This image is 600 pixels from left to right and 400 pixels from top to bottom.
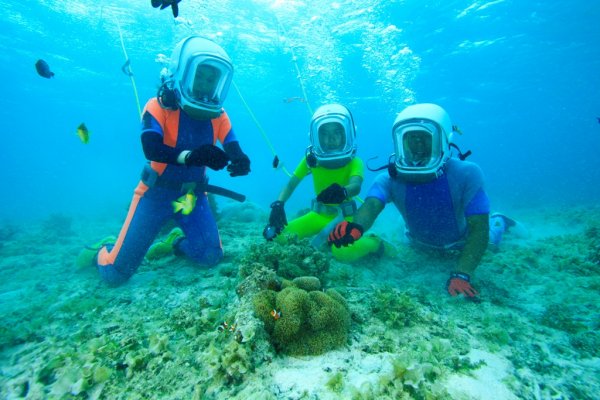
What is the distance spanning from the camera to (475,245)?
3.89 meters

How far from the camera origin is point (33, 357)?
2.78 m

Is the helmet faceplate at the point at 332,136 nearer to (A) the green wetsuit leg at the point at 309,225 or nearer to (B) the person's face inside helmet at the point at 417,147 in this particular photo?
(A) the green wetsuit leg at the point at 309,225

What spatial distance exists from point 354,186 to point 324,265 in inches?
78.8

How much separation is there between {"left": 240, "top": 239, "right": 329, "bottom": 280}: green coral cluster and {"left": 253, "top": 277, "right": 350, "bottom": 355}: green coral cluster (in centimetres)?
109

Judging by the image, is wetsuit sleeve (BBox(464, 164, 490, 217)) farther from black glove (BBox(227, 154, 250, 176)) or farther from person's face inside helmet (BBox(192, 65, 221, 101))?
person's face inside helmet (BBox(192, 65, 221, 101))

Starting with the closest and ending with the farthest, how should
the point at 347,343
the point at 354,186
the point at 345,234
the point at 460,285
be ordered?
the point at 347,343
the point at 460,285
the point at 345,234
the point at 354,186

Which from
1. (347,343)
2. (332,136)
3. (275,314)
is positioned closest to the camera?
(275,314)

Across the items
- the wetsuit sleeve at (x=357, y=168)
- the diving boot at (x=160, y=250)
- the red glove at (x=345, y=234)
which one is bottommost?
the diving boot at (x=160, y=250)

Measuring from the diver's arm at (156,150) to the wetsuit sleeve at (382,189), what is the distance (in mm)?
2992

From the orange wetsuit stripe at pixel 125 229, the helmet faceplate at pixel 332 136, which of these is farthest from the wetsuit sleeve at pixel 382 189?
the orange wetsuit stripe at pixel 125 229

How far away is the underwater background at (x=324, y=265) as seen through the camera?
2.09m

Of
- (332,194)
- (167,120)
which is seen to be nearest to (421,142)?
(332,194)

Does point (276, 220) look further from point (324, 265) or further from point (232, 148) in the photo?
point (324, 265)

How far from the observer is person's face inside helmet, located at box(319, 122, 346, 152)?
5414 mm
